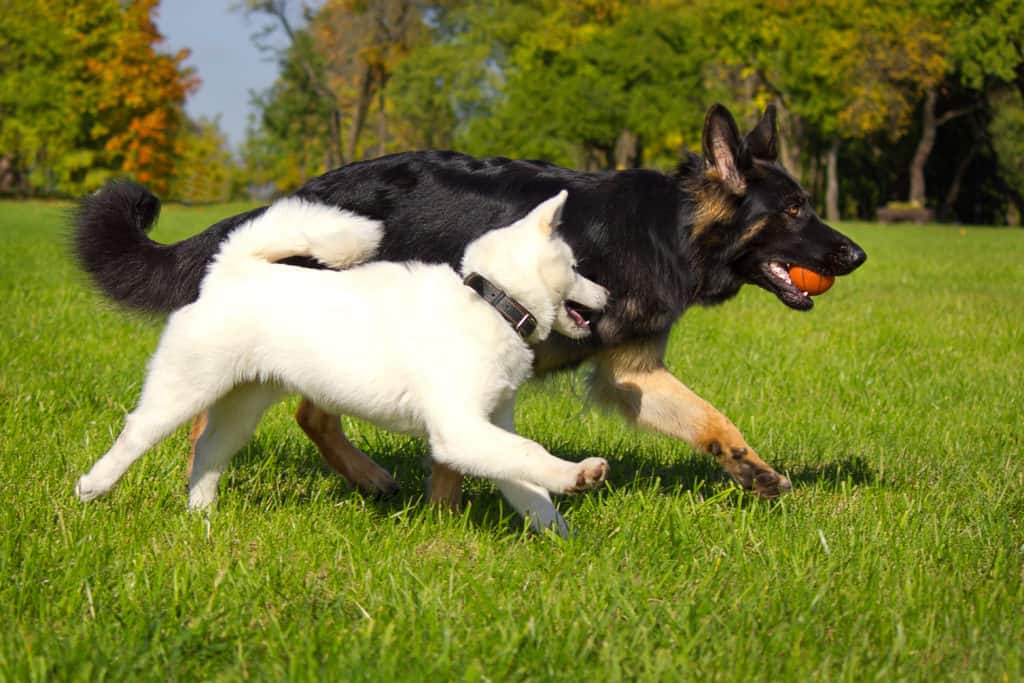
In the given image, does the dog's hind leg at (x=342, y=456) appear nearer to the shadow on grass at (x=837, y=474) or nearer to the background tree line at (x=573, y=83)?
the shadow on grass at (x=837, y=474)

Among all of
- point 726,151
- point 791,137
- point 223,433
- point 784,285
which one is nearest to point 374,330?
point 223,433

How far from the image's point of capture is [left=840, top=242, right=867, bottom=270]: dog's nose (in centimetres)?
505

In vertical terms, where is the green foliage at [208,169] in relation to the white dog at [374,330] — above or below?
below

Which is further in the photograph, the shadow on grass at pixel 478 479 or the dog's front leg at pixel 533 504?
the shadow on grass at pixel 478 479

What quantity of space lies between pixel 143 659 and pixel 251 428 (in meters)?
1.57

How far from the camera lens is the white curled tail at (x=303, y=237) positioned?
3740mm

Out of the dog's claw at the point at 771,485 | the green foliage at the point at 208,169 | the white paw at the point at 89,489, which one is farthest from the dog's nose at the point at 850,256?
the green foliage at the point at 208,169

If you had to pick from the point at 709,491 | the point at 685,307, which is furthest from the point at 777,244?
the point at 709,491

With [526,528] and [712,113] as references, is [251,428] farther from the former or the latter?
[712,113]

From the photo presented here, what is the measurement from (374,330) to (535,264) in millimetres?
607

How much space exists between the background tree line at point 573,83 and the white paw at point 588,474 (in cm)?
4368

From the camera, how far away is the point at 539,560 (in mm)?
3713

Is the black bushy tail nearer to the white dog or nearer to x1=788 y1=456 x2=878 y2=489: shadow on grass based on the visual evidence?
the white dog

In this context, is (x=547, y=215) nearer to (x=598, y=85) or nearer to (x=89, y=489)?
(x=89, y=489)
